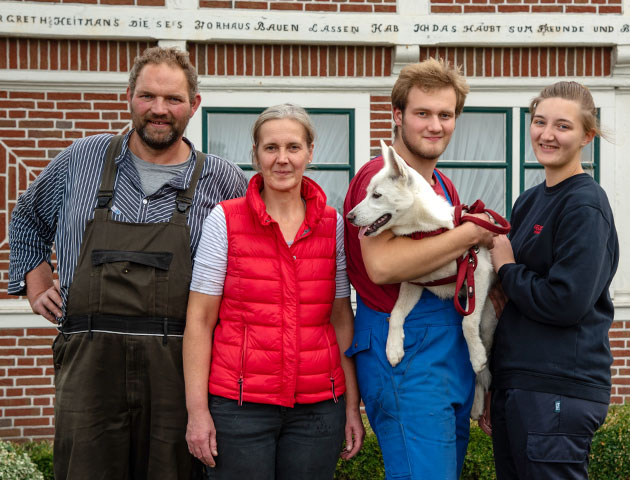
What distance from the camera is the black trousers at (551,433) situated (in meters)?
2.82

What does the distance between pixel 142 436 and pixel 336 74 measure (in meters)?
4.94

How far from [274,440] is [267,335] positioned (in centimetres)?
45

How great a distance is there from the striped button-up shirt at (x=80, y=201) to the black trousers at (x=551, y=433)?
1642 mm

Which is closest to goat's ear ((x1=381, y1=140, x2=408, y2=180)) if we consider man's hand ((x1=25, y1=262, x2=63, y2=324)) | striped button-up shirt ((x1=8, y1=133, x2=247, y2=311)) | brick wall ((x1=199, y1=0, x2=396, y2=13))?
striped button-up shirt ((x1=8, y1=133, x2=247, y2=311))

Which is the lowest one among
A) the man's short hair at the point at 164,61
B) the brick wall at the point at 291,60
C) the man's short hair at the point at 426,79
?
the man's short hair at the point at 426,79

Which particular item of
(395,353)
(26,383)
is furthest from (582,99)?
(26,383)

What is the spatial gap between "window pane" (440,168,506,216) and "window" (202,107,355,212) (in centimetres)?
115

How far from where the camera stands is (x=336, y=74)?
7.23 m

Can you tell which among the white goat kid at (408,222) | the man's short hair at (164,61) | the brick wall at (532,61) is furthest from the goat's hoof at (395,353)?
the brick wall at (532,61)

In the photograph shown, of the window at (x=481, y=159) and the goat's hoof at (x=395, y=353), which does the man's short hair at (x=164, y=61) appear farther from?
the window at (x=481, y=159)

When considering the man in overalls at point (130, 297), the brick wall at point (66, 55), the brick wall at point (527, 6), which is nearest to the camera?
the man in overalls at point (130, 297)

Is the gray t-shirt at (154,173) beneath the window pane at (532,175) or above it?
beneath

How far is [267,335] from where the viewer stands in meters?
2.94

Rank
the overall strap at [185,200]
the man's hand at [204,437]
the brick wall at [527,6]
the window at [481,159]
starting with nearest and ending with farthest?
the man's hand at [204,437] → the overall strap at [185,200] → the brick wall at [527,6] → the window at [481,159]
